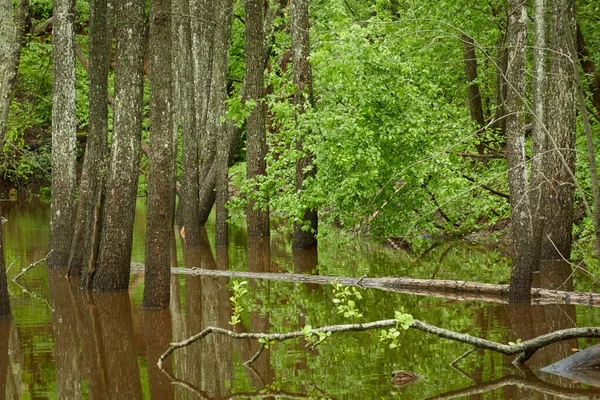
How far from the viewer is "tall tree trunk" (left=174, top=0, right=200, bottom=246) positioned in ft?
82.5

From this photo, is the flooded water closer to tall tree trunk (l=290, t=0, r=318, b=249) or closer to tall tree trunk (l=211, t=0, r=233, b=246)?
tall tree trunk (l=290, t=0, r=318, b=249)

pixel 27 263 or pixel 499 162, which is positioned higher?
pixel 499 162

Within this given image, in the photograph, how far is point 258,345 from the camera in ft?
35.8

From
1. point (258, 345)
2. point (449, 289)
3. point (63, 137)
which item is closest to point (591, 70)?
point (449, 289)

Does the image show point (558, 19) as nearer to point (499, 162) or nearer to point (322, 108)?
point (322, 108)

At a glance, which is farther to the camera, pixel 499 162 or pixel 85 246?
pixel 499 162

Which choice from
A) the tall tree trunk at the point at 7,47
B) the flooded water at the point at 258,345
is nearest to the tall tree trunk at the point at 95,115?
the flooded water at the point at 258,345

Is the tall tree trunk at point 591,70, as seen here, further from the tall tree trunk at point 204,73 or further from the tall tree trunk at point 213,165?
the tall tree trunk at point 204,73

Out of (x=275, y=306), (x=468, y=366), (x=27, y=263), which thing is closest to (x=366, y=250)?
(x=27, y=263)

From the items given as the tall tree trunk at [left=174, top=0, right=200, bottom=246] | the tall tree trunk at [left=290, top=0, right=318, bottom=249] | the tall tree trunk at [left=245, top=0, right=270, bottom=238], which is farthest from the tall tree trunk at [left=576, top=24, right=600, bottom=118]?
the tall tree trunk at [left=174, top=0, right=200, bottom=246]

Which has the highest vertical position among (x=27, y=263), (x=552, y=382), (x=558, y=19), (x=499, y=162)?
(x=558, y=19)

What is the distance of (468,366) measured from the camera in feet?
31.0

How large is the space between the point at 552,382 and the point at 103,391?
4019 millimetres

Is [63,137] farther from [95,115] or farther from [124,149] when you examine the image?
[124,149]
